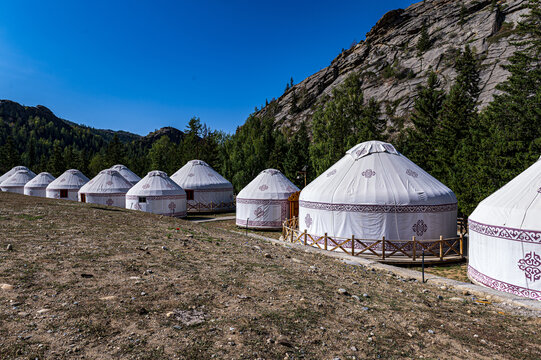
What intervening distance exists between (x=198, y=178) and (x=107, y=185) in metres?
9.48

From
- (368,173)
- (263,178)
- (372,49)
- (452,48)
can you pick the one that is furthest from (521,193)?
(372,49)

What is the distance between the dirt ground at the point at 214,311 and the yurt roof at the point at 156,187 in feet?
67.4

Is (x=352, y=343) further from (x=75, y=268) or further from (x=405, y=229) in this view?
(x=405, y=229)

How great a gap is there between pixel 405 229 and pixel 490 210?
4.42 m

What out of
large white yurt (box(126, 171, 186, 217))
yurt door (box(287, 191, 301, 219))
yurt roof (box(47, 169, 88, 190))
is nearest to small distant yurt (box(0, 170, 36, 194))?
yurt roof (box(47, 169, 88, 190))

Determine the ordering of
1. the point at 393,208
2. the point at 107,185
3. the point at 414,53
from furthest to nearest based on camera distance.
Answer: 1. the point at 414,53
2. the point at 107,185
3. the point at 393,208

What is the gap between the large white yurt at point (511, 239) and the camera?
872cm

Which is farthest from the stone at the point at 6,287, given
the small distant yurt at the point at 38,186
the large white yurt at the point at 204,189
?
the small distant yurt at the point at 38,186

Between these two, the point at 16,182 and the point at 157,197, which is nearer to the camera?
the point at 157,197

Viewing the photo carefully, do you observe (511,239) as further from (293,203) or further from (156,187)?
(156,187)

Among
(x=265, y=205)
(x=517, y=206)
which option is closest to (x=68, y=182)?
(x=265, y=205)

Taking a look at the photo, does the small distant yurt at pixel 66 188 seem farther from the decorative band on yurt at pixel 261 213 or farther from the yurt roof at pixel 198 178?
the decorative band on yurt at pixel 261 213

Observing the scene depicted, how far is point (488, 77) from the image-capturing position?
67.5 m

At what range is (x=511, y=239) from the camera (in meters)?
9.15
